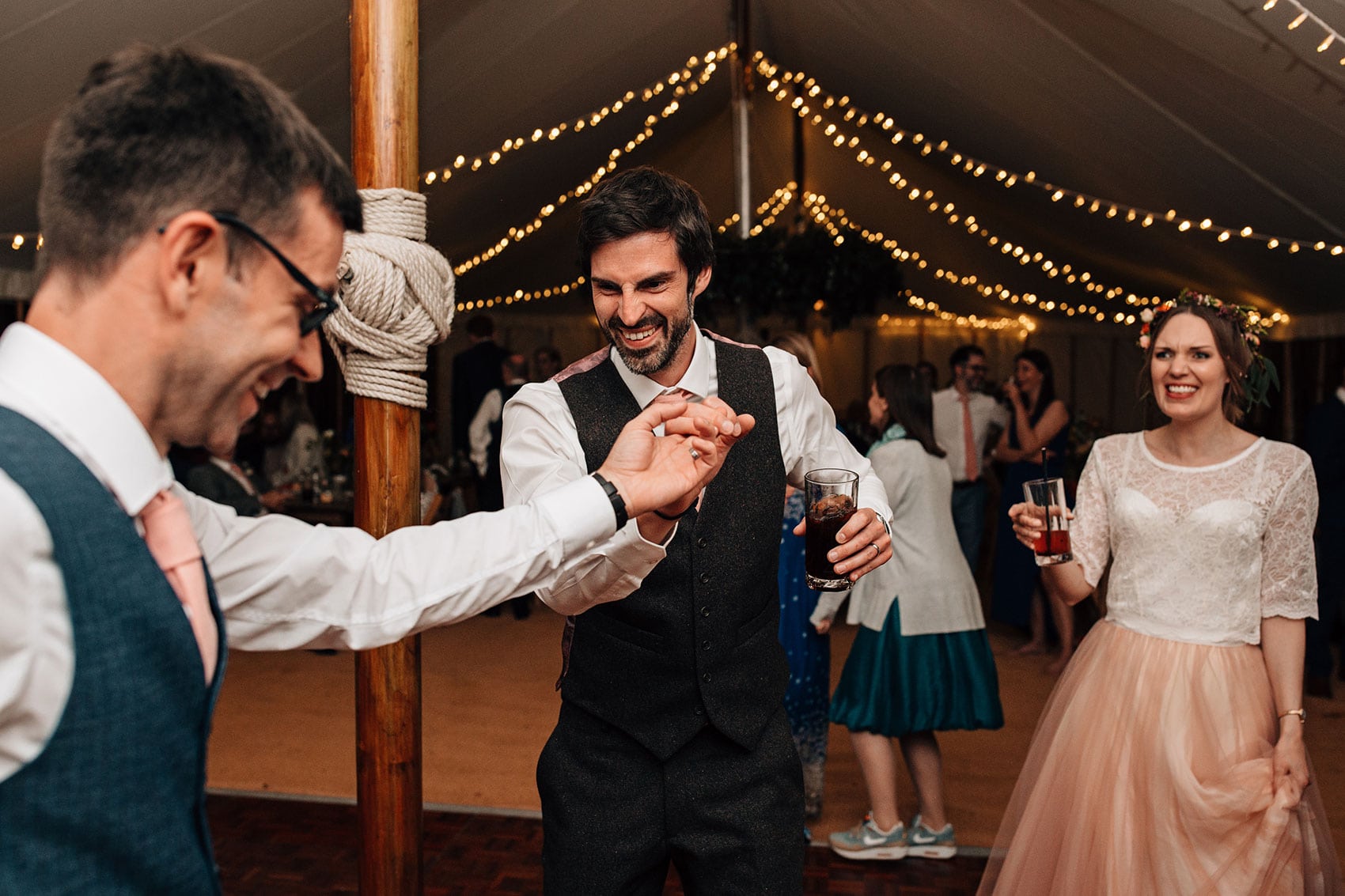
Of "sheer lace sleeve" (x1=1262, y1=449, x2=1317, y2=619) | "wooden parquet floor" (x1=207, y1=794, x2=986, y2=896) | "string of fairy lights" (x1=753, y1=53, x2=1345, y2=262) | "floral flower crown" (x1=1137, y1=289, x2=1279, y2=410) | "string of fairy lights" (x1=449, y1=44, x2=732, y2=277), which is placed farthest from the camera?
"string of fairy lights" (x1=449, y1=44, x2=732, y2=277)

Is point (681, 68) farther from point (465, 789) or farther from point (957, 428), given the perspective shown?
point (465, 789)

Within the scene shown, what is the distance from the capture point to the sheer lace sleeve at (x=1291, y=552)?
2.21 m

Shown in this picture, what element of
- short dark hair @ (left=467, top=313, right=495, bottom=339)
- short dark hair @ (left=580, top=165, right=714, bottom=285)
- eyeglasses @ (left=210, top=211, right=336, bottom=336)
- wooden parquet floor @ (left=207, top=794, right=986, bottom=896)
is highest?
short dark hair @ (left=467, top=313, right=495, bottom=339)

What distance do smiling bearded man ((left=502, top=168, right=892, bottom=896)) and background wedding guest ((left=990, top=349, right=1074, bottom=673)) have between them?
12.9ft

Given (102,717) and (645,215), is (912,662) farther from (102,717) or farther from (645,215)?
(102,717)

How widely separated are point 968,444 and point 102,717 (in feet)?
17.2

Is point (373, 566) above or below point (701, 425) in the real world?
below

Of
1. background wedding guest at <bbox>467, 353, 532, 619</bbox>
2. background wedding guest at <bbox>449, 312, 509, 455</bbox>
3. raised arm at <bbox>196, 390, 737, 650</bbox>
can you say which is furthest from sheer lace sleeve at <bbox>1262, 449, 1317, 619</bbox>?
background wedding guest at <bbox>449, 312, 509, 455</bbox>

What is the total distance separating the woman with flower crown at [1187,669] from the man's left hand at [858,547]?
1.98 feet

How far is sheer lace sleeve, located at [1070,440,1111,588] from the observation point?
2.44m

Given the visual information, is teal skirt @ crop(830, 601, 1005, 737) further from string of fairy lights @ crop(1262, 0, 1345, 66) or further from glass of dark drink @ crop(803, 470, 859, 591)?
string of fairy lights @ crop(1262, 0, 1345, 66)

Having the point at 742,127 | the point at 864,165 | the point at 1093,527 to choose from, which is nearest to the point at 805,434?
the point at 1093,527

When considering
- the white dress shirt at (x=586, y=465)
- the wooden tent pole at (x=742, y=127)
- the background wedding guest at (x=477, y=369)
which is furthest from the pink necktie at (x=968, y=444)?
the white dress shirt at (x=586, y=465)

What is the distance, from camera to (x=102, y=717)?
777 millimetres
